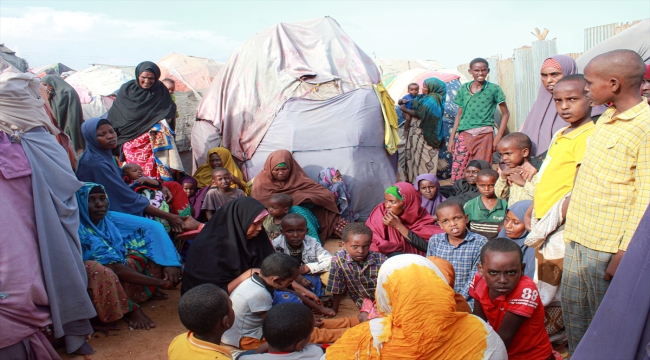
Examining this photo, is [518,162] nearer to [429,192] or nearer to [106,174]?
[429,192]

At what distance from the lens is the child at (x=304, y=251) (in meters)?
4.80

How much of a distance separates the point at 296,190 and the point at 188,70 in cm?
965

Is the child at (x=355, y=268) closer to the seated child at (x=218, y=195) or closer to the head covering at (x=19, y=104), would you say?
the seated child at (x=218, y=195)

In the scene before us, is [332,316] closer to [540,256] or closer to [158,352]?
[158,352]

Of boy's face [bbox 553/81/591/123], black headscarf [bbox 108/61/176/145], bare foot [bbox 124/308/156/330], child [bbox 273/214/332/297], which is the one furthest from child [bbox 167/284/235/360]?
black headscarf [bbox 108/61/176/145]

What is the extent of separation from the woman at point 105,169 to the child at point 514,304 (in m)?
3.38

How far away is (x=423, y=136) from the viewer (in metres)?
9.38

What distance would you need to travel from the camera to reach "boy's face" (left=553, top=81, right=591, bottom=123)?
3463mm

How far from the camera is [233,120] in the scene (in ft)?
26.1

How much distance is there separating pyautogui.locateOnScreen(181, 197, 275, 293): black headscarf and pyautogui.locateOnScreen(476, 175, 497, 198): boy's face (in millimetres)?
2189

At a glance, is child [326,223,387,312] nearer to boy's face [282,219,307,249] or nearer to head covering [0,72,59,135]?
boy's face [282,219,307,249]

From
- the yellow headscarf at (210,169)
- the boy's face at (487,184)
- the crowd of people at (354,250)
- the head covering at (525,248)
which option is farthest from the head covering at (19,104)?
the boy's face at (487,184)

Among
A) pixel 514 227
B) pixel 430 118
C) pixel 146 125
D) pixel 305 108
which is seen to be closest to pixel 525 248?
pixel 514 227

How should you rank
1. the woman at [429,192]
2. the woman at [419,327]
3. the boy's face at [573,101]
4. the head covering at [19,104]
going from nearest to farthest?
the woman at [419,327] < the boy's face at [573,101] < the head covering at [19,104] < the woman at [429,192]
